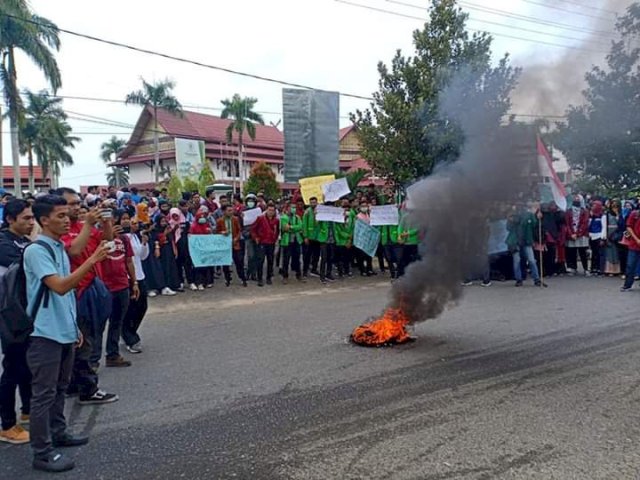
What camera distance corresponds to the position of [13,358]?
3.87 metres

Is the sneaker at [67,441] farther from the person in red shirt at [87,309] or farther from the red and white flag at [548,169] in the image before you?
the red and white flag at [548,169]

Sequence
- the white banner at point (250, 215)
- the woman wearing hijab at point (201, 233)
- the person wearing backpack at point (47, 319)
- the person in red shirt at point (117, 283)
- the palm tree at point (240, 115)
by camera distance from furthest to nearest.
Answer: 1. the palm tree at point (240, 115)
2. the white banner at point (250, 215)
3. the woman wearing hijab at point (201, 233)
4. the person in red shirt at point (117, 283)
5. the person wearing backpack at point (47, 319)

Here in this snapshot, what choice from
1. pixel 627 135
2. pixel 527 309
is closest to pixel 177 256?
pixel 527 309

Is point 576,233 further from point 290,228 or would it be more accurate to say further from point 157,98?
point 157,98

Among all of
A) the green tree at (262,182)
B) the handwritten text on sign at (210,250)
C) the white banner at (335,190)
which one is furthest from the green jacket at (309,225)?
the green tree at (262,182)

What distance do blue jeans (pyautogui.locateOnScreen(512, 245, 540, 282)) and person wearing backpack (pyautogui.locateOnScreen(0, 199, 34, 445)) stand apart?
31.8ft

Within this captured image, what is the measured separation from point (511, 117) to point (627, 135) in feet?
14.9

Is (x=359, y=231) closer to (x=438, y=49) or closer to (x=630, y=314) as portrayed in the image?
(x=438, y=49)

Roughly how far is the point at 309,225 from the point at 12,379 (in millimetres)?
8586

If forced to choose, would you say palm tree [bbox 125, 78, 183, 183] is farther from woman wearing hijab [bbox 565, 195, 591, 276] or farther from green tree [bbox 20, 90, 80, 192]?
woman wearing hijab [bbox 565, 195, 591, 276]

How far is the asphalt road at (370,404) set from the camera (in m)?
3.57

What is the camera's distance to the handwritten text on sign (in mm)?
10986

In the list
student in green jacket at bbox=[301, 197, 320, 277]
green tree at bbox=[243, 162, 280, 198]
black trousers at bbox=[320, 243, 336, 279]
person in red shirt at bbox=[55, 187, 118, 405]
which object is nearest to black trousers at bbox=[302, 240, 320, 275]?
student in green jacket at bbox=[301, 197, 320, 277]

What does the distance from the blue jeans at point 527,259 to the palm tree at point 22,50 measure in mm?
18697
